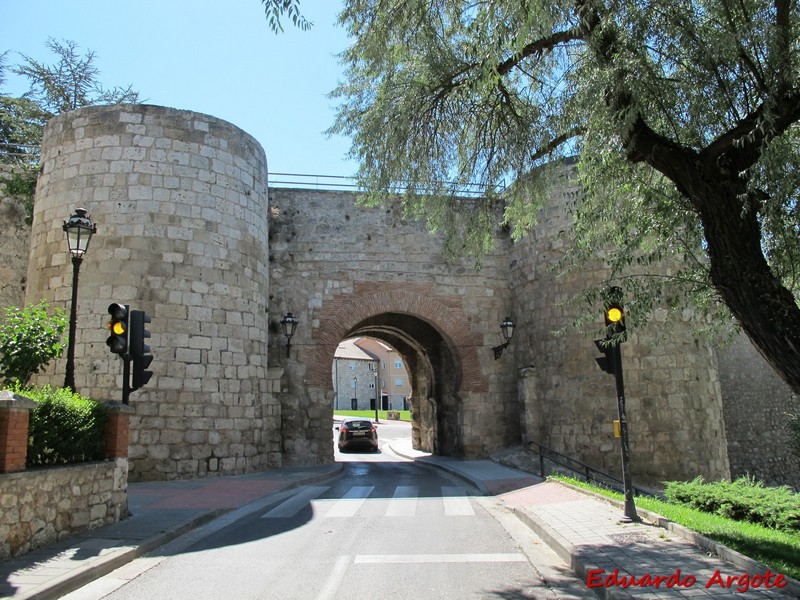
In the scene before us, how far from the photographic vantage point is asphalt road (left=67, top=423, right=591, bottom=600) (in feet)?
17.2

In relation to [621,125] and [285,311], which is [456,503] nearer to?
[621,125]

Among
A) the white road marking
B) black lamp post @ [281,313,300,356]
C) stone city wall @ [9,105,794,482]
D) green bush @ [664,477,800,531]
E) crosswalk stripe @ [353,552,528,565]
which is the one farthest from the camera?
black lamp post @ [281,313,300,356]

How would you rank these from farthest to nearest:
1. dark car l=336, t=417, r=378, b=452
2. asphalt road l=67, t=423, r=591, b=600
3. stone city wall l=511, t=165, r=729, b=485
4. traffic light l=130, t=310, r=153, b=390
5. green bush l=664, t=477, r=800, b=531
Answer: dark car l=336, t=417, r=378, b=452 → stone city wall l=511, t=165, r=729, b=485 → traffic light l=130, t=310, r=153, b=390 → green bush l=664, t=477, r=800, b=531 → asphalt road l=67, t=423, r=591, b=600

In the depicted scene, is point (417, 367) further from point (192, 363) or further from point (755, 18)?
point (755, 18)

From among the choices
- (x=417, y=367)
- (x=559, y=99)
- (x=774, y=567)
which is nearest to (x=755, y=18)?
(x=559, y=99)

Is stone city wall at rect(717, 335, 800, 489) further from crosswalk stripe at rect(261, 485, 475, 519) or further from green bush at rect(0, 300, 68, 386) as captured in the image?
green bush at rect(0, 300, 68, 386)

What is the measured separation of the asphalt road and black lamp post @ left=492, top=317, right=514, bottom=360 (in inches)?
275

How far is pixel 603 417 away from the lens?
15.2 m

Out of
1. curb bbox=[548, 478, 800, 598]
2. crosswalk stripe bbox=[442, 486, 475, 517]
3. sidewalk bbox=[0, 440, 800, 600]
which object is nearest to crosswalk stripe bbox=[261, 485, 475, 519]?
crosswalk stripe bbox=[442, 486, 475, 517]

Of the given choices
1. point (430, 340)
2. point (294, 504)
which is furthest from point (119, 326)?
point (430, 340)

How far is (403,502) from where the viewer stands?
415 inches

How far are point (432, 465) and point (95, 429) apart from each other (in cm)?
1086

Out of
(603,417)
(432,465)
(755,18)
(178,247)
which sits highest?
(755,18)
